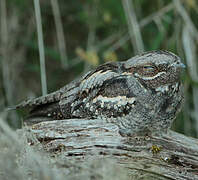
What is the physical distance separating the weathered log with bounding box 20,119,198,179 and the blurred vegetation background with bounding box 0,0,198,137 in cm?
107

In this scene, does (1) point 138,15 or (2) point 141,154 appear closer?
(2) point 141,154

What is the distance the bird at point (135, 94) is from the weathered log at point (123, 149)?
72 mm

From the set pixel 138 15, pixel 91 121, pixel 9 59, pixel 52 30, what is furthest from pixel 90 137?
pixel 52 30

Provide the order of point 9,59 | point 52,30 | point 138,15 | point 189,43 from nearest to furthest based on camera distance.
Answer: point 189,43 < point 138,15 < point 9,59 < point 52,30

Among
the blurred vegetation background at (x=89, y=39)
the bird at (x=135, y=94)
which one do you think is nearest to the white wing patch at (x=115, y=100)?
the bird at (x=135, y=94)

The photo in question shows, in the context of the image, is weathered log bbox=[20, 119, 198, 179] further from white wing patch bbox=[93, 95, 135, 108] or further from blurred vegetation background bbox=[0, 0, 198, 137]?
blurred vegetation background bbox=[0, 0, 198, 137]

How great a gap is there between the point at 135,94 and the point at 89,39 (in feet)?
7.63

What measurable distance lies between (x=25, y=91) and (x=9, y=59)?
0.49 meters

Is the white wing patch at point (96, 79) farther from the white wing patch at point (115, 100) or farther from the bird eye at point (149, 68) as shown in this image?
the bird eye at point (149, 68)

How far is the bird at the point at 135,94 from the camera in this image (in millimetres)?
2576

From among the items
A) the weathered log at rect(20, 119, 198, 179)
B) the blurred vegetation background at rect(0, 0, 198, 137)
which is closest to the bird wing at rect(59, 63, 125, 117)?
the weathered log at rect(20, 119, 198, 179)

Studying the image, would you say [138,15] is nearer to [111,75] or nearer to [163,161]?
[111,75]

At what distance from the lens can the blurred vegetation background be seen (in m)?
4.13

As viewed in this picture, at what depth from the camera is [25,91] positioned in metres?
5.28
